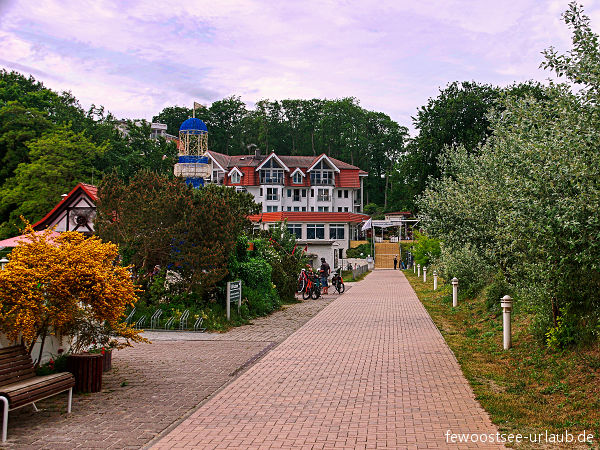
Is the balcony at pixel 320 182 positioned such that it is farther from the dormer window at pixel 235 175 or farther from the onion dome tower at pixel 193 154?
the onion dome tower at pixel 193 154

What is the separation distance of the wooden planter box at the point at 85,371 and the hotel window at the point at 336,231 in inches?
2081

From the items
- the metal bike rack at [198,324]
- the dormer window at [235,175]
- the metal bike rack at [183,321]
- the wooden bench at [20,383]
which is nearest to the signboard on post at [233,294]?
the metal bike rack at [198,324]

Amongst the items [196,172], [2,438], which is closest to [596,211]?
[2,438]

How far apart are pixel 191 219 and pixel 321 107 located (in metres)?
94.0

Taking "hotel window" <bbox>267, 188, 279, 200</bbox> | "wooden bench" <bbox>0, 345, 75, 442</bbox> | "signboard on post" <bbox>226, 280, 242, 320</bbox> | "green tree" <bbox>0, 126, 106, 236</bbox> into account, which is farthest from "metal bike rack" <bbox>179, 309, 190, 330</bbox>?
"hotel window" <bbox>267, 188, 279, 200</bbox>

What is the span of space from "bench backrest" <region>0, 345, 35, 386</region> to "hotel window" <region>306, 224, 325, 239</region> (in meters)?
52.2

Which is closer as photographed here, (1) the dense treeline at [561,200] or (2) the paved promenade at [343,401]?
(2) the paved promenade at [343,401]

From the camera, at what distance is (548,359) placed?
10258mm

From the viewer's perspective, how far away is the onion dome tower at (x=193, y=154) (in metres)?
32.2

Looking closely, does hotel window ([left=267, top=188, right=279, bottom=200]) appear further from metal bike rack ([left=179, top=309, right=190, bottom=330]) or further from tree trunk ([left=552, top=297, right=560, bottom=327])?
tree trunk ([left=552, top=297, right=560, bottom=327])

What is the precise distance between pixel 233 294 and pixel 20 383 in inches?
411

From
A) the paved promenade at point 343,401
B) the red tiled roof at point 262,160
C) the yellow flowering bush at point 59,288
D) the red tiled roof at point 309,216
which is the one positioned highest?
the red tiled roof at point 262,160

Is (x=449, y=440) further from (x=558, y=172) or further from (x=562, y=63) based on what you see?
(x=562, y=63)

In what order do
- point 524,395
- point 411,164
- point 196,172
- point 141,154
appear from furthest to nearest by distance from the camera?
point 141,154, point 411,164, point 196,172, point 524,395
